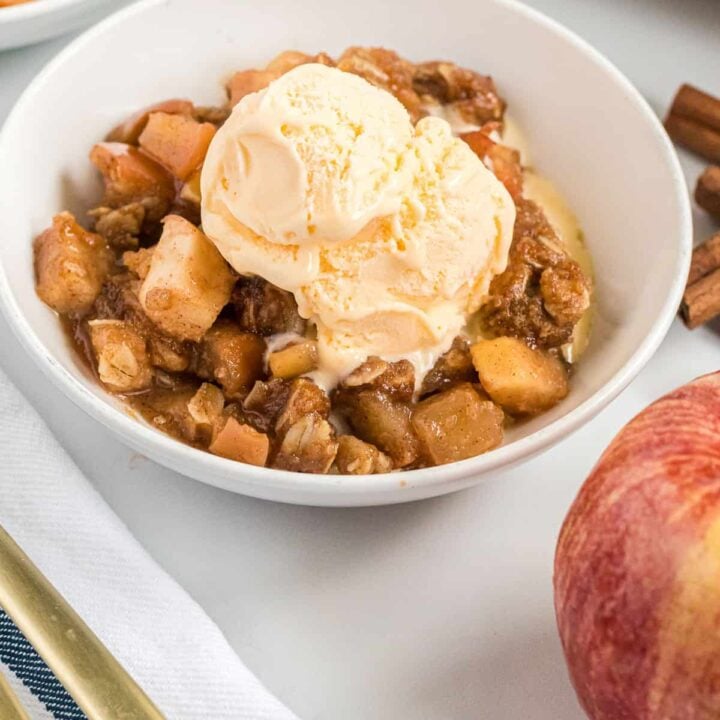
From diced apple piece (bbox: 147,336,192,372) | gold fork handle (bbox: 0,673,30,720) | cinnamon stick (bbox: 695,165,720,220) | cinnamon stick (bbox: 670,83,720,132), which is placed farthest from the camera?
cinnamon stick (bbox: 670,83,720,132)

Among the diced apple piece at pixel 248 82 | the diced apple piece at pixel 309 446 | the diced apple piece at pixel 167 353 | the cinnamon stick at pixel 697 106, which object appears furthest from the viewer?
the cinnamon stick at pixel 697 106

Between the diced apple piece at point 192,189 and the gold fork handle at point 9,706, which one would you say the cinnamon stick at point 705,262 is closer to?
the diced apple piece at point 192,189

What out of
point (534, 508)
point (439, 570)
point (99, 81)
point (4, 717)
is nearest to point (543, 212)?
point (534, 508)

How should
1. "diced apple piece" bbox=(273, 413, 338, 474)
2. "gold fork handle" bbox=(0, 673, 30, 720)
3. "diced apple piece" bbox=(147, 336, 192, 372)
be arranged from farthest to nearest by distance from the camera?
"diced apple piece" bbox=(147, 336, 192, 372) < "diced apple piece" bbox=(273, 413, 338, 474) < "gold fork handle" bbox=(0, 673, 30, 720)

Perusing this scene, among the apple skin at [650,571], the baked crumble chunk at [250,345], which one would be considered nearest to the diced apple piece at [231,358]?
the baked crumble chunk at [250,345]

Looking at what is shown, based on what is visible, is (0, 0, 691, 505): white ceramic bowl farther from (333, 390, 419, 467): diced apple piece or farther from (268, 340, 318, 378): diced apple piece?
(268, 340, 318, 378): diced apple piece

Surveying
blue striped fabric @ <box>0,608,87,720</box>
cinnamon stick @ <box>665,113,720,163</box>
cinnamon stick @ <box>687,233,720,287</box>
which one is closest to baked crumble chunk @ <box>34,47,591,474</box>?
cinnamon stick @ <box>687,233,720,287</box>

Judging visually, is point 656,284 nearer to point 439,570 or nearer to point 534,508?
point 534,508
